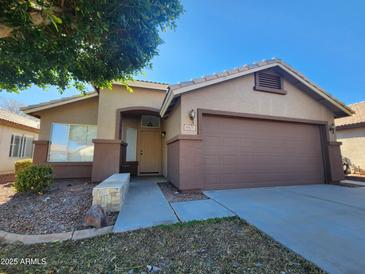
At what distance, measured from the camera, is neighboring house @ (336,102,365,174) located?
1112cm

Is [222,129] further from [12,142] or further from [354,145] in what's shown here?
[12,142]

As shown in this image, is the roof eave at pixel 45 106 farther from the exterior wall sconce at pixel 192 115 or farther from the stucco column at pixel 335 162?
the stucco column at pixel 335 162

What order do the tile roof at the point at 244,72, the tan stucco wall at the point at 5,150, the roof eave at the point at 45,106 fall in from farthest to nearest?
the tan stucco wall at the point at 5,150, the roof eave at the point at 45,106, the tile roof at the point at 244,72

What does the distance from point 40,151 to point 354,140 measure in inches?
753

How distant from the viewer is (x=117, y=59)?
5285 mm

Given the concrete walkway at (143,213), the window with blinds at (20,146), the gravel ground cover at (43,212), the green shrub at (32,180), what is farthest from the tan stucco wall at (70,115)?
the concrete walkway at (143,213)

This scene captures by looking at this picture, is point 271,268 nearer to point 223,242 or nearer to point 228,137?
point 223,242

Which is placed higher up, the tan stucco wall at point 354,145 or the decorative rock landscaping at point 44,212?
the tan stucco wall at point 354,145

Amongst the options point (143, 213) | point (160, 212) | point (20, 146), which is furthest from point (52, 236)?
point (20, 146)

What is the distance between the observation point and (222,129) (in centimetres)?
633

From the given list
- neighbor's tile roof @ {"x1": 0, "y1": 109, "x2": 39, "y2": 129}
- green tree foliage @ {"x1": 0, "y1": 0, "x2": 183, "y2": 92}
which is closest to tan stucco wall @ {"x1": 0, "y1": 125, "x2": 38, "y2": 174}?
neighbor's tile roof @ {"x1": 0, "y1": 109, "x2": 39, "y2": 129}

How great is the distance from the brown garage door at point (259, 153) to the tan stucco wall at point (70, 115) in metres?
6.62

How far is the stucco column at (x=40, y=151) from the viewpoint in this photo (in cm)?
838

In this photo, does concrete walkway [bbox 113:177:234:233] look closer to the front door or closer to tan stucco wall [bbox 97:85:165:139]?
tan stucco wall [bbox 97:85:165:139]
